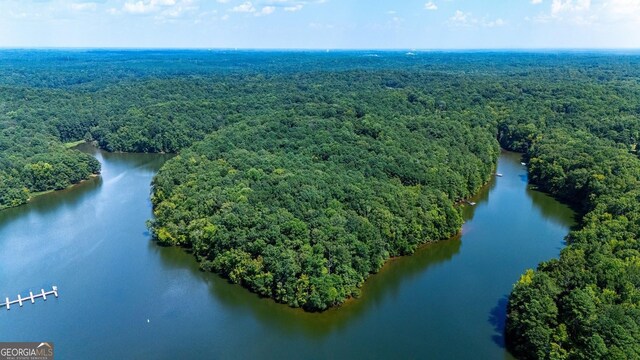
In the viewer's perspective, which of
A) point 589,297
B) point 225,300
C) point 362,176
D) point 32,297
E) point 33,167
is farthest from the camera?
point 33,167

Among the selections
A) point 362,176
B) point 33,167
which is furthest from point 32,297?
point 33,167

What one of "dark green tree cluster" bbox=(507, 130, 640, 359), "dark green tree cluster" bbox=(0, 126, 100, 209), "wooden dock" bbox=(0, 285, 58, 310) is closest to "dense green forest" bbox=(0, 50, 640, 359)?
"dark green tree cluster" bbox=(507, 130, 640, 359)

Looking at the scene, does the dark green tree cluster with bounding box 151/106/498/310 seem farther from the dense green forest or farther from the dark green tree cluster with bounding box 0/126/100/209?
the dark green tree cluster with bounding box 0/126/100/209

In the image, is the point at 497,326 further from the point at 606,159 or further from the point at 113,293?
the point at 606,159

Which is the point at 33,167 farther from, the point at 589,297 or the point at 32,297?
the point at 589,297

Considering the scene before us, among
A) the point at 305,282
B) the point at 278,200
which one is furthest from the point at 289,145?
the point at 305,282

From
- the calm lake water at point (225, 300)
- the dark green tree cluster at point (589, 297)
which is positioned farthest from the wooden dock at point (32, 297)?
the dark green tree cluster at point (589, 297)

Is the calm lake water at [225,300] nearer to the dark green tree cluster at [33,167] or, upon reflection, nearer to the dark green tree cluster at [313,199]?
the dark green tree cluster at [313,199]
